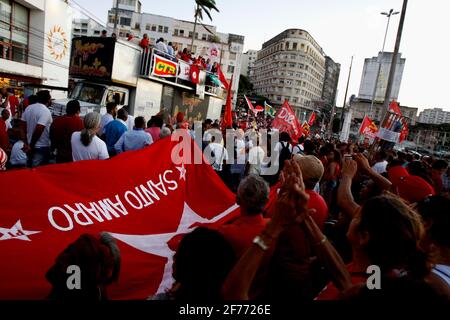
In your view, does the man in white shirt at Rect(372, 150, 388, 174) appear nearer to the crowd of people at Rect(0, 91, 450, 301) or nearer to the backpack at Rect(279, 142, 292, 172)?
the backpack at Rect(279, 142, 292, 172)

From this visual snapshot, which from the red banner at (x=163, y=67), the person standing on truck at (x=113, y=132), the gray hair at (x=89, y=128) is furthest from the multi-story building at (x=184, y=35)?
the gray hair at (x=89, y=128)

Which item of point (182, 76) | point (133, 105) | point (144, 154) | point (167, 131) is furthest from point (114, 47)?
point (144, 154)

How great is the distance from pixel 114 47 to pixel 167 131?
21.4ft

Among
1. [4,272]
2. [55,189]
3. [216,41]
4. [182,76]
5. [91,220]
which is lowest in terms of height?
[4,272]

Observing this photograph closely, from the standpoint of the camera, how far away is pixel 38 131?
500 cm

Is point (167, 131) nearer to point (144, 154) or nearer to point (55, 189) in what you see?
point (144, 154)

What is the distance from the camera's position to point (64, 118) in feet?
15.6

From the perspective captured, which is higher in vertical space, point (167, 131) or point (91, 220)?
point (167, 131)

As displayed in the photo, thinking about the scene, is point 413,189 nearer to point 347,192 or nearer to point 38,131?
point 347,192

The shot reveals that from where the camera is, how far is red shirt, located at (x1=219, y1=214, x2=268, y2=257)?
192 centimetres

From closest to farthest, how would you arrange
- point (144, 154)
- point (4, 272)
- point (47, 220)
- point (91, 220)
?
point (4, 272) → point (47, 220) → point (91, 220) → point (144, 154)

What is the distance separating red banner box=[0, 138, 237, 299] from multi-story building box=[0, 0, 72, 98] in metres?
17.8

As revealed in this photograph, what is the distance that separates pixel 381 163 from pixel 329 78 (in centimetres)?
12887

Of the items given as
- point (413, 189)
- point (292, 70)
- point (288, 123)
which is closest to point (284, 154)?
point (288, 123)
